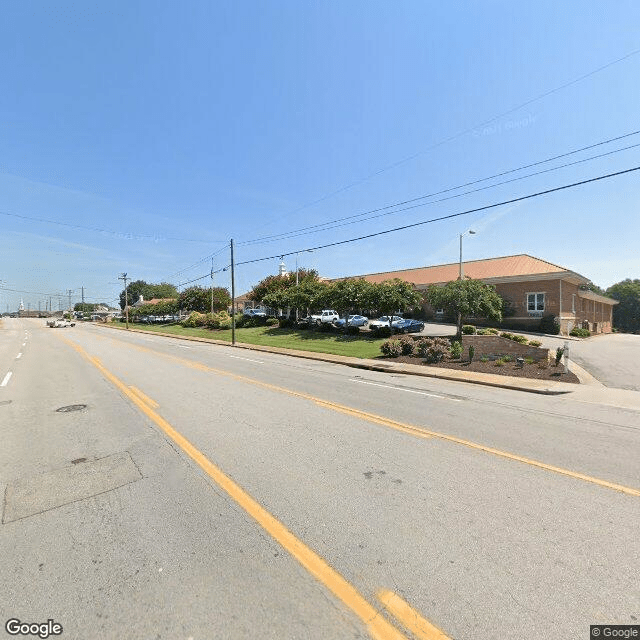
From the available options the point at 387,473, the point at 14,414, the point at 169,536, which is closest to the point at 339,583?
the point at 169,536

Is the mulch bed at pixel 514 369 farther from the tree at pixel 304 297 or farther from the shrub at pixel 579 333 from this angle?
the shrub at pixel 579 333

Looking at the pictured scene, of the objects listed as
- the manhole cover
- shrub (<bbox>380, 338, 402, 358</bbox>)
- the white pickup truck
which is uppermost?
the white pickup truck

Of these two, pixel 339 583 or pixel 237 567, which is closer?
pixel 339 583

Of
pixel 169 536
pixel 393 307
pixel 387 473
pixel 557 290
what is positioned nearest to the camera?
pixel 169 536

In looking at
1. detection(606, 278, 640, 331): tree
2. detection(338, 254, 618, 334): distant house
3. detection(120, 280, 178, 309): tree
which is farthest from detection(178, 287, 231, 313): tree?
detection(120, 280, 178, 309): tree

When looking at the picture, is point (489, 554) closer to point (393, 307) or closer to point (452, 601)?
point (452, 601)

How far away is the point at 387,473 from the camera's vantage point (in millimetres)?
4730

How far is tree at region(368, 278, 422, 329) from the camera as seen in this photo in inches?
1035

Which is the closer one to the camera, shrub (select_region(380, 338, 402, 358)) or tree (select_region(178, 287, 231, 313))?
shrub (select_region(380, 338, 402, 358))

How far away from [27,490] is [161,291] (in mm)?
151811

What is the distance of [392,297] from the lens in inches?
1031

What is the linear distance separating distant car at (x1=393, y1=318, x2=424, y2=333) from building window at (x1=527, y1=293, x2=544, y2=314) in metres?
11.4

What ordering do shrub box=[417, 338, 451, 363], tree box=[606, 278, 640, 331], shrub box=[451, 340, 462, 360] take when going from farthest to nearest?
tree box=[606, 278, 640, 331], shrub box=[417, 338, 451, 363], shrub box=[451, 340, 462, 360]

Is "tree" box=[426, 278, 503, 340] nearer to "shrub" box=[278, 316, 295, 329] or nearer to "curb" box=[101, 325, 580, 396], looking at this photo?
"curb" box=[101, 325, 580, 396]
